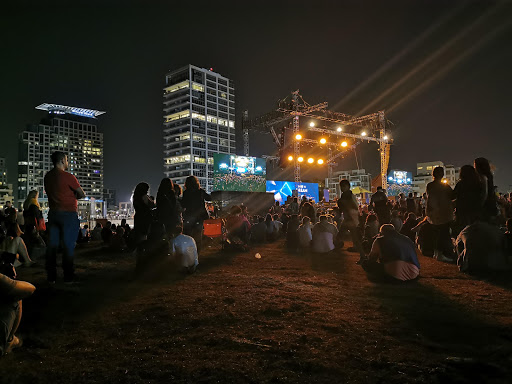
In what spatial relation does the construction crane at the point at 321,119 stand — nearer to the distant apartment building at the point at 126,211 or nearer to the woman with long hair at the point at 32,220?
the woman with long hair at the point at 32,220

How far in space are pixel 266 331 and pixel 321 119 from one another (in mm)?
24403

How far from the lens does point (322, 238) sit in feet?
25.5

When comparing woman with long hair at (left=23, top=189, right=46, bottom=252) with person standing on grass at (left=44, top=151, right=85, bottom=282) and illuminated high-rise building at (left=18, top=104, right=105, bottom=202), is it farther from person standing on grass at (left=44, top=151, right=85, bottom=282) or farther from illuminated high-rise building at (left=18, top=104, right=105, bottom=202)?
illuminated high-rise building at (left=18, top=104, right=105, bottom=202)

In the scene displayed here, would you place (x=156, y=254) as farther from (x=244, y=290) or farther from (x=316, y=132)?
(x=316, y=132)

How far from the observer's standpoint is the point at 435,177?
6172 mm

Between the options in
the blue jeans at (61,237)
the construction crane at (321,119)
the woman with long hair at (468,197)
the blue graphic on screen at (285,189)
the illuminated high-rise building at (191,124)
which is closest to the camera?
the blue jeans at (61,237)

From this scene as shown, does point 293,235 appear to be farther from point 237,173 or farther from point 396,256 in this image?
point 237,173

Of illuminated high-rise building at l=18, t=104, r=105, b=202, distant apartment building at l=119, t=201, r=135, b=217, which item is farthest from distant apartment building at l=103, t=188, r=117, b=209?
distant apartment building at l=119, t=201, r=135, b=217

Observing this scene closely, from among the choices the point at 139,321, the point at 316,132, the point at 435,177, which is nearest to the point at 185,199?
the point at 139,321

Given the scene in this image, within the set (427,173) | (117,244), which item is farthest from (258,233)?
(427,173)

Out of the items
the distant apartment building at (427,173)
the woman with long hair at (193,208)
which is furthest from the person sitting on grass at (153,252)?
the distant apartment building at (427,173)

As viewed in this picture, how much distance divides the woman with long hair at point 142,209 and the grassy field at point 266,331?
2.87ft

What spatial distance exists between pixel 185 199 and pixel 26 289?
431 cm

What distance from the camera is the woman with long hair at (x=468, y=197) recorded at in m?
5.31
